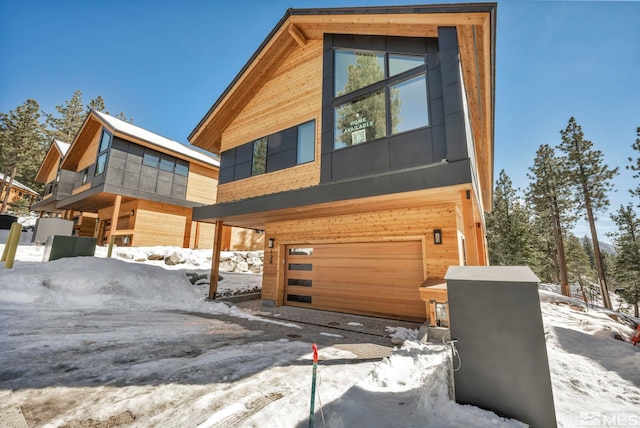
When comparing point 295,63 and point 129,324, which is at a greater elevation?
point 295,63

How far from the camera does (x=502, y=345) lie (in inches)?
104

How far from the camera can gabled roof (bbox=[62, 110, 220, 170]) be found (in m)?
18.3

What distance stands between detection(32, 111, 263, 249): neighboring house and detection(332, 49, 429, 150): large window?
16.4 meters

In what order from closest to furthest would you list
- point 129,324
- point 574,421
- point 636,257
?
point 574,421 → point 129,324 → point 636,257

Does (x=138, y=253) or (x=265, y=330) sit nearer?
(x=265, y=330)

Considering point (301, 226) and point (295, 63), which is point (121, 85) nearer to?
point (295, 63)

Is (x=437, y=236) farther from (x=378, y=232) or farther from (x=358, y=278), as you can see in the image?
(x=358, y=278)

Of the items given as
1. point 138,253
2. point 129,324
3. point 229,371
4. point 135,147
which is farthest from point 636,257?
point 135,147

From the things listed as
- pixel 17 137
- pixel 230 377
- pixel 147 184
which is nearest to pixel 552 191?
pixel 230 377

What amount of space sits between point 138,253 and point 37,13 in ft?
42.8

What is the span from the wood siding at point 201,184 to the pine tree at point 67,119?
37.6 meters

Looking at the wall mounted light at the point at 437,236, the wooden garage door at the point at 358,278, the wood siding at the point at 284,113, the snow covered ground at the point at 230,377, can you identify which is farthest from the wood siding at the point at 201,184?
the wall mounted light at the point at 437,236

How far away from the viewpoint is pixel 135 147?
62.5ft

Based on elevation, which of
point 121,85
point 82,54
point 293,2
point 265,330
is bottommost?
point 265,330
